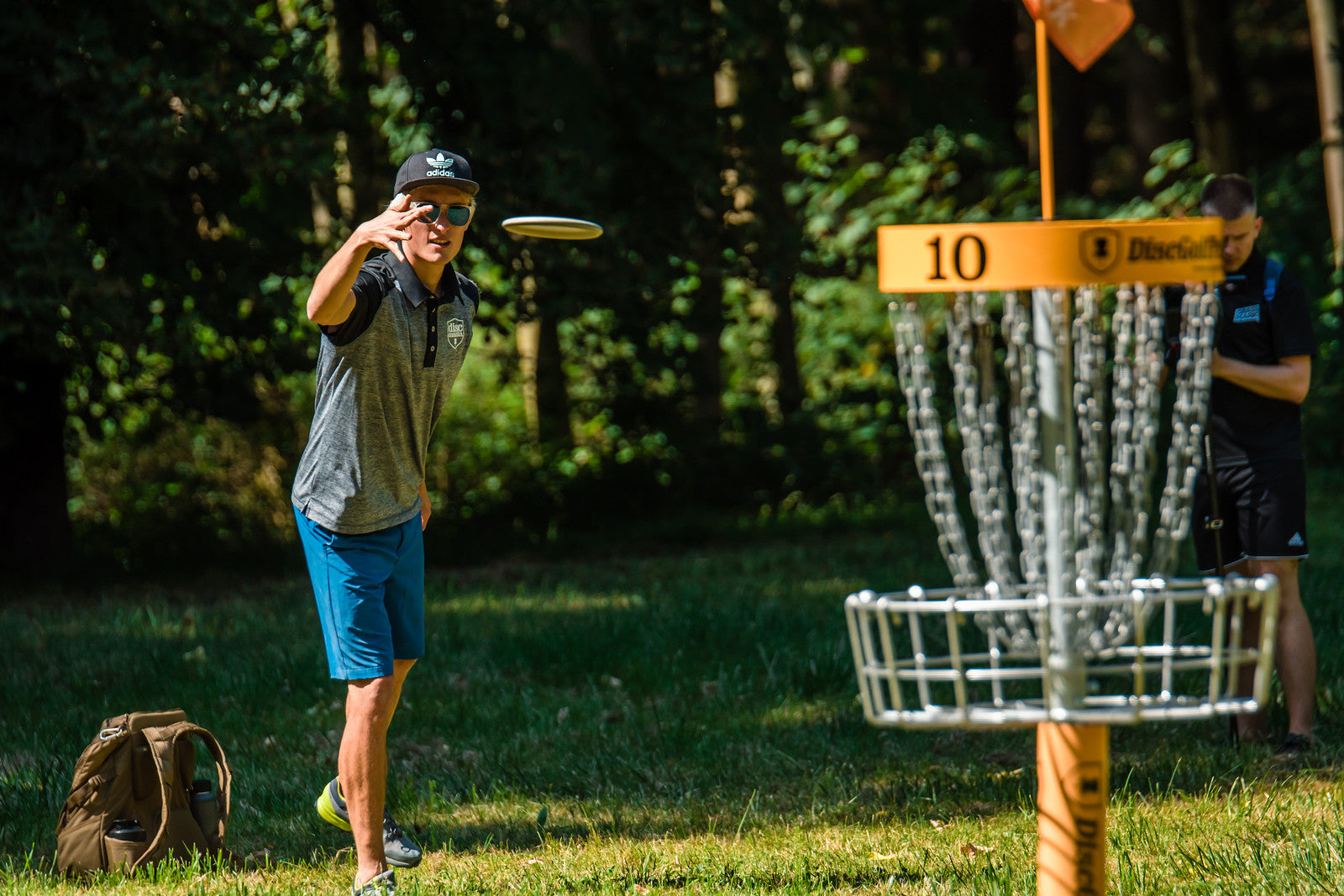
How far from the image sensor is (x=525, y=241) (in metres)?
9.65

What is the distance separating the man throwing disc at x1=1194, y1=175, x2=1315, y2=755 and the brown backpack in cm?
380

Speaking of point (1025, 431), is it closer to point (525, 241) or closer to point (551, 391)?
point (525, 241)

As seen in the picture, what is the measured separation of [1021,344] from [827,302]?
11459 millimetres

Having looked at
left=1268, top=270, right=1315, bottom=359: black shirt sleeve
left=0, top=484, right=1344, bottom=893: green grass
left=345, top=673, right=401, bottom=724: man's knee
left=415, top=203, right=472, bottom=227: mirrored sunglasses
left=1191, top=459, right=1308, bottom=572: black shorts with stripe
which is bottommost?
left=0, top=484, right=1344, bottom=893: green grass

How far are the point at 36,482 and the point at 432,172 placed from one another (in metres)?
7.28

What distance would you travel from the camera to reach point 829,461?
42.9 feet

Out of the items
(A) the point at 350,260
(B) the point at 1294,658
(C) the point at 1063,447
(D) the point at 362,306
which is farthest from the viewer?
(B) the point at 1294,658

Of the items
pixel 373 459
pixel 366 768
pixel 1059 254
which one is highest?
pixel 1059 254

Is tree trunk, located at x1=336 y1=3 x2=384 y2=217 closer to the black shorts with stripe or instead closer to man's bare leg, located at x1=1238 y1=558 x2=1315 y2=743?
the black shorts with stripe

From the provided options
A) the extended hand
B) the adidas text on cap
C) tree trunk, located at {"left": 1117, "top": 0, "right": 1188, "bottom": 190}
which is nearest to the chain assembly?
the extended hand

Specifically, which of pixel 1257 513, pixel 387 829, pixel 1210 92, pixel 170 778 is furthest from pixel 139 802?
pixel 1210 92

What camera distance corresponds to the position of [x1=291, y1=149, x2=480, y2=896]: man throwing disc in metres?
3.91

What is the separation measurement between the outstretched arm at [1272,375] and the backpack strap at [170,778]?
12.5ft

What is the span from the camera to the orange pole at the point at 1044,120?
2352 millimetres
